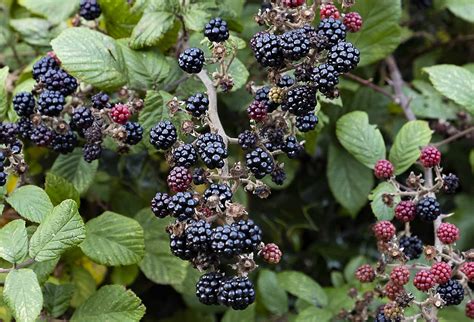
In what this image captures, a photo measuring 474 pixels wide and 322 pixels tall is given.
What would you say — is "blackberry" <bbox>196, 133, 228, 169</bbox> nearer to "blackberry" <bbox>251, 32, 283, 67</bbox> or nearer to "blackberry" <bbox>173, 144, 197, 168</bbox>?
"blackberry" <bbox>173, 144, 197, 168</bbox>

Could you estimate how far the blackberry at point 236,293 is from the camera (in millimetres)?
1362

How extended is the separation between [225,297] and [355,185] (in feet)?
3.07

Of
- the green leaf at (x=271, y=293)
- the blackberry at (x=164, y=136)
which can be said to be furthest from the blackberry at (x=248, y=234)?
the green leaf at (x=271, y=293)

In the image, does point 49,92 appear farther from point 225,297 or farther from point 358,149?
point 358,149

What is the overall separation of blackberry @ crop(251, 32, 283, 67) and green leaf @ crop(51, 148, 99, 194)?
22.7 inches

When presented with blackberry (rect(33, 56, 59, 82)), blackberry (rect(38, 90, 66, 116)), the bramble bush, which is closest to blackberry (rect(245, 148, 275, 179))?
the bramble bush

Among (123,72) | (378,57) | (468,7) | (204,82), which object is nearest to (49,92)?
(123,72)

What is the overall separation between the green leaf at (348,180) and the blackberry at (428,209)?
55 centimetres

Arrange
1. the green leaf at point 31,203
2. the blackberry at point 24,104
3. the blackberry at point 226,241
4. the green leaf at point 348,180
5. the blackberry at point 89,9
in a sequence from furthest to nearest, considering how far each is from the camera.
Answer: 1. the green leaf at point 348,180
2. the blackberry at point 89,9
3. the blackberry at point 24,104
4. the green leaf at point 31,203
5. the blackberry at point 226,241

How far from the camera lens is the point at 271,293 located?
209cm

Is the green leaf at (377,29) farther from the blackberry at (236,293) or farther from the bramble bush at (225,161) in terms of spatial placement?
the blackberry at (236,293)

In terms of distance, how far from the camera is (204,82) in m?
1.71

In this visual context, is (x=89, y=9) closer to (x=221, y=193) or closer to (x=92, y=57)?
(x=92, y=57)

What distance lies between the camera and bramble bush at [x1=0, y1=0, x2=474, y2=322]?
4.81 feet
